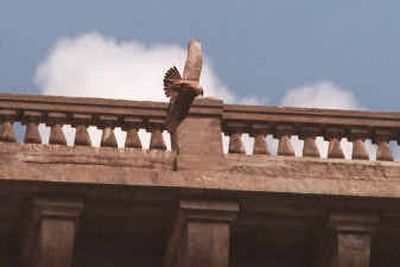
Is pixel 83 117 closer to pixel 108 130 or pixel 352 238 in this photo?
pixel 108 130

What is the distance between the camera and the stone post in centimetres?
1641

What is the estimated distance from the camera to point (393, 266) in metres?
17.1

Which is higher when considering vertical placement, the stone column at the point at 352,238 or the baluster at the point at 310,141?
the baluster at the point at 310,141

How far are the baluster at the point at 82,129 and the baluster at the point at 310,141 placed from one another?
240cm

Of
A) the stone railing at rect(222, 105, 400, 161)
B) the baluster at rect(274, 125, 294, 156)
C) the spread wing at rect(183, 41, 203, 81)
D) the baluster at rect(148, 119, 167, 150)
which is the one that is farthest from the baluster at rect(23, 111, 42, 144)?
the baluster at rect(274, 125, 294, 156)

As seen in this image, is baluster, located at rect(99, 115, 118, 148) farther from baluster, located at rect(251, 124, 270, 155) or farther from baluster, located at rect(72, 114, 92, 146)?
baluster, located at rect(251, 124, 270, 155)

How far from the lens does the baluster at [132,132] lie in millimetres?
16781

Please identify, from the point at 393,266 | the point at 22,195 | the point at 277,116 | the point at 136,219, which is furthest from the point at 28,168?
the point at 393,266

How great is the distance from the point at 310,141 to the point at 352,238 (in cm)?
147

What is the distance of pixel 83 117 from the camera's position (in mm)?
16984

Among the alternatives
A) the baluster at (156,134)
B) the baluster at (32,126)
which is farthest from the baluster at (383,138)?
the baluster at (32,126)

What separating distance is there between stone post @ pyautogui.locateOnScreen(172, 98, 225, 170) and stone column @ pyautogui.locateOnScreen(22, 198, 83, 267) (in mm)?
1271

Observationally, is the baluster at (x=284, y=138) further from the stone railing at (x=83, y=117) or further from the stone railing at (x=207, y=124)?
the stone railing at (x=83, y=117)

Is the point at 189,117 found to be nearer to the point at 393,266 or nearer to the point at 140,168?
the point at 140,168
